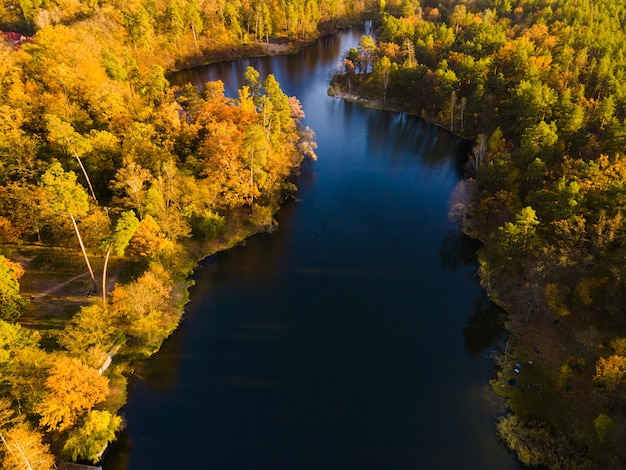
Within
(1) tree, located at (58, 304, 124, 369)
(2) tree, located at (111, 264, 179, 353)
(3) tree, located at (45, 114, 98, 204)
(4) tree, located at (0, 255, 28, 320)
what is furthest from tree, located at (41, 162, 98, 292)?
(1) tree, located at (58, 304, 124, 369)

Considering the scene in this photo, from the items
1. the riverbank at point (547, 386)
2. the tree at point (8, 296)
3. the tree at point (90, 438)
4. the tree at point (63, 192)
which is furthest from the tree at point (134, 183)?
the riverbank at point (547, 386)

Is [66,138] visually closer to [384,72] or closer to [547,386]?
[547,386]

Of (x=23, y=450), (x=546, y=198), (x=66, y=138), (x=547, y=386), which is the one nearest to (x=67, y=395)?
(x=23, y=450)

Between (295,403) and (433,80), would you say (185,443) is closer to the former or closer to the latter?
(295,403)

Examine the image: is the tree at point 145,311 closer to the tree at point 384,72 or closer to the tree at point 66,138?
the tree at point 66,138

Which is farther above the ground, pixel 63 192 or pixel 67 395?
pixel 63 192

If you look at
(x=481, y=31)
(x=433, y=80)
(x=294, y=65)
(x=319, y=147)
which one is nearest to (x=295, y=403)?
(x=319, y=147)
